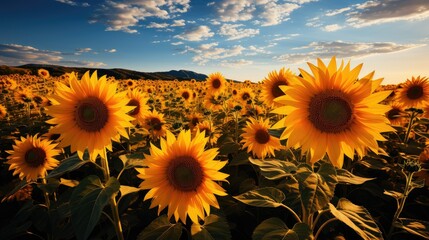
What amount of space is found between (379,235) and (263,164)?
1.03 metres

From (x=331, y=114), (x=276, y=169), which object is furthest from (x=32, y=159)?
(x=331, y=114)

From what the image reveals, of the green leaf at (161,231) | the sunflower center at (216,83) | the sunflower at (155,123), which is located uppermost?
the sunflower center at (216,83)

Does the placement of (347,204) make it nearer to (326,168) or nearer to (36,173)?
(326,168)

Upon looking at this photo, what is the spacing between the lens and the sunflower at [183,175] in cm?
289

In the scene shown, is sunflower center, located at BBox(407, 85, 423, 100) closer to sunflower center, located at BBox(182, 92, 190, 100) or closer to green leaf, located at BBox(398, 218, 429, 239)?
green leaf, located at BBox(398, 218, 429, 239)

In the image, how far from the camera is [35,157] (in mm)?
4375

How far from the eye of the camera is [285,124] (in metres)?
2.48

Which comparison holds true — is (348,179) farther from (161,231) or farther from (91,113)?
(91,113)

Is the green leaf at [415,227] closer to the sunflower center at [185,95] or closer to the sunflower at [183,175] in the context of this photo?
the sunflower at [183,175]

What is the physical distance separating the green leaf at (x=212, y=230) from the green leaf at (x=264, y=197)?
412 mm

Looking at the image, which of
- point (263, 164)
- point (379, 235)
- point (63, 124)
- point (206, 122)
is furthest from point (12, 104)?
point (379, 235)

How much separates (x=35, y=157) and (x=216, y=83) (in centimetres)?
677

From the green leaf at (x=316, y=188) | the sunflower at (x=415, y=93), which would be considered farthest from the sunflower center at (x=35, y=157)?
the sunflower at (x=415, y=93)

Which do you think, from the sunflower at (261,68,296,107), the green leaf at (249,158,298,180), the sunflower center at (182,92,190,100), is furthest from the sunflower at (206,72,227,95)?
the green leaf at (249,158,298,180)
